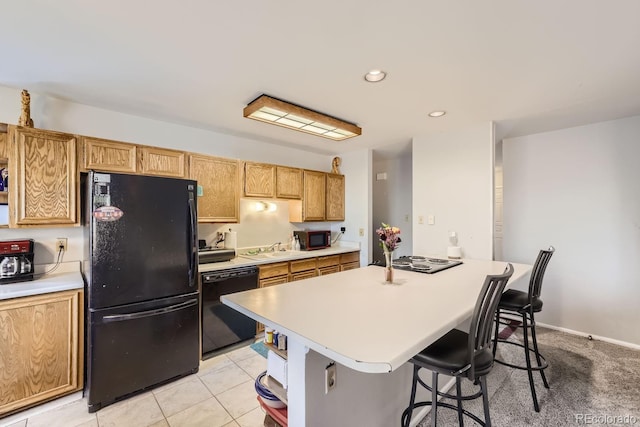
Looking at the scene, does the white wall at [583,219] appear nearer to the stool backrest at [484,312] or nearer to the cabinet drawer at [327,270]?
the cabinet drawer at [327,270]

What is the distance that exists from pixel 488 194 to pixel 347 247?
2.11 m

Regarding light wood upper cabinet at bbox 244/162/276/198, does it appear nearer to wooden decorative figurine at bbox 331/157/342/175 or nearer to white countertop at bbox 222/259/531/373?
wooden decorative figurine at bbox 331/157/342/175

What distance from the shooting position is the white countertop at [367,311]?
38.7 inches

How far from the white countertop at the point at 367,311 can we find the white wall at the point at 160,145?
2004 mm

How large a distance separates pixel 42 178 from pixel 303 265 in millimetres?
2624

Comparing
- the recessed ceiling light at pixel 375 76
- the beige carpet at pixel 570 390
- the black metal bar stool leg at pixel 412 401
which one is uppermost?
the recessed ceiling light at pixel 375 76

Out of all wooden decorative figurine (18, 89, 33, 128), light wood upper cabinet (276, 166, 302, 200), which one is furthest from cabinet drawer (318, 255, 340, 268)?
wooden decorative figurine (18, 89, 33, 128)

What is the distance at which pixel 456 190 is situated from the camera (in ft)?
11.0

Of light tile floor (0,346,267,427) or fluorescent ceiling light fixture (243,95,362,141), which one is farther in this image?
fluorescent ceiling light fixture (243,95,362,141)

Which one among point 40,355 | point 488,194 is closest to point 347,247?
point 488,194

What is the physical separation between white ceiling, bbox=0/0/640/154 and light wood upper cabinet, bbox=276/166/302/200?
3.66 ft

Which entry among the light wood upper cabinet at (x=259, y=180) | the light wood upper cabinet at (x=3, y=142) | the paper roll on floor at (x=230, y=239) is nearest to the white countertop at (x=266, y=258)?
the paper roll on floor at (x=230, y=239)

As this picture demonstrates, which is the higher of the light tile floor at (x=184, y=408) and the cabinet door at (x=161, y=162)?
the cabinet door at (x=161, y=162)

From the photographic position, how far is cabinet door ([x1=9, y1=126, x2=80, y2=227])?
2072 millimetres
